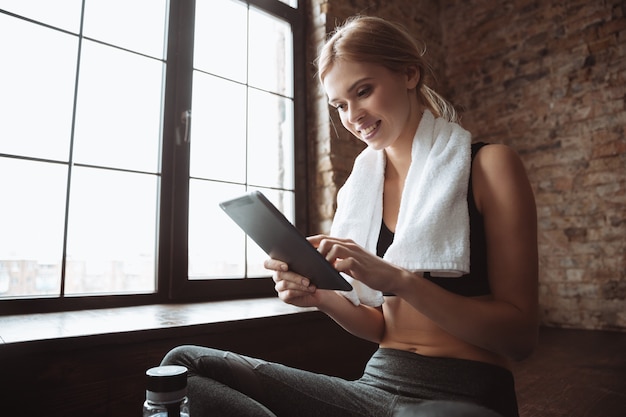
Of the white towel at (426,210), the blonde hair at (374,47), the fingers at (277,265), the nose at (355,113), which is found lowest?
the fingers at (277,265)

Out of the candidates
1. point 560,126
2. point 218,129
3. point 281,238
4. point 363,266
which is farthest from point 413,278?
point 560,126

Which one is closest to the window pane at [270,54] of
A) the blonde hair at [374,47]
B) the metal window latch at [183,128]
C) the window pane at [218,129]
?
the window pane at [218,129]

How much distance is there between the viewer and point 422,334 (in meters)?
1.02

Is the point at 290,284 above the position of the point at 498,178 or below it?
below

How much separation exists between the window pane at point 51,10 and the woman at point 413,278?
5.17 ft

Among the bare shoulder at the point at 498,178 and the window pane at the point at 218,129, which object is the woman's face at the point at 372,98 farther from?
the window pane at the point at 218,129

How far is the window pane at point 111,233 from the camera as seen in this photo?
2.06 m

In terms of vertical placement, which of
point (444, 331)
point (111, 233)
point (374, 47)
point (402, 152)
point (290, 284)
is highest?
point (374, 47)

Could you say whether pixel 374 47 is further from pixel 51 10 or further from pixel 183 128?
pixel 51 10

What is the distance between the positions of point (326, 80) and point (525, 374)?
1.91 meters

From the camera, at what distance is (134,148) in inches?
90.2

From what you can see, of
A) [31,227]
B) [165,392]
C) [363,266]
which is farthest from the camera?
[31,227]

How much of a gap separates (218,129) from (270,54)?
2.42 ft

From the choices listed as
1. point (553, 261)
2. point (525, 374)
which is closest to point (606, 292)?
point (553, 261)
